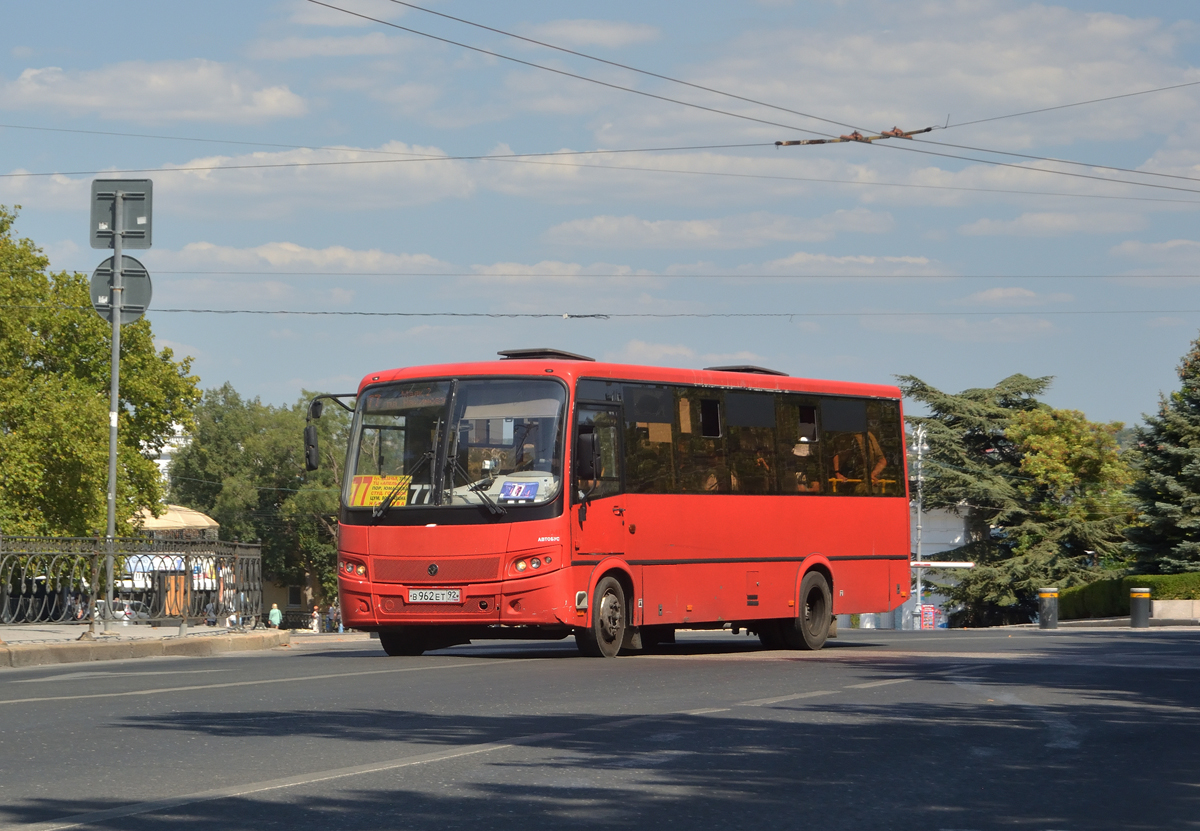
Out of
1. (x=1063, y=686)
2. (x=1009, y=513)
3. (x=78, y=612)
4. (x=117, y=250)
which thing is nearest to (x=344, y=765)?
(x=1063, y=686)

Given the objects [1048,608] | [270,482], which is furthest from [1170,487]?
[270,482]

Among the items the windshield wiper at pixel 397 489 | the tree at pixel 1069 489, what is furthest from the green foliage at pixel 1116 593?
the windshield wiper at pixel 397 489

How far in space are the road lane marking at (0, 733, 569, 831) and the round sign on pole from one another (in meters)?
15.8

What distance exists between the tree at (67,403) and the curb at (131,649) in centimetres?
2834

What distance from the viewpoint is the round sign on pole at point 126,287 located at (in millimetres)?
23281

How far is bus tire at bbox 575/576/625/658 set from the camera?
1798cm

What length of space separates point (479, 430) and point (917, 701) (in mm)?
7618

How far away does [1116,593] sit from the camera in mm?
48281

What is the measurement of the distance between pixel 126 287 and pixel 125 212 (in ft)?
3.59

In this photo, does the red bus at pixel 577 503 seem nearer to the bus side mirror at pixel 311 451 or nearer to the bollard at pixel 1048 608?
the bus side mirror at pixel 311 451

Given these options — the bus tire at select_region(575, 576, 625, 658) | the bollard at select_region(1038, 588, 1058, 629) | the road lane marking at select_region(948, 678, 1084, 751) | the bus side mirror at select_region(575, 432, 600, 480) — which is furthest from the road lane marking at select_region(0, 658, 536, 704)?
the bollard at select_region(1038, 588, 1058, 629)

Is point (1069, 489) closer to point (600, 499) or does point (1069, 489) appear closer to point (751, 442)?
point (751, 442)

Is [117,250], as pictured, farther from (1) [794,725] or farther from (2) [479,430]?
(1) [794,725]

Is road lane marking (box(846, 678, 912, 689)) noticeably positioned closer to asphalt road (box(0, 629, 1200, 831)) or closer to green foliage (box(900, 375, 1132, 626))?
asphalt road (box(0, 629, 1200, 831))
